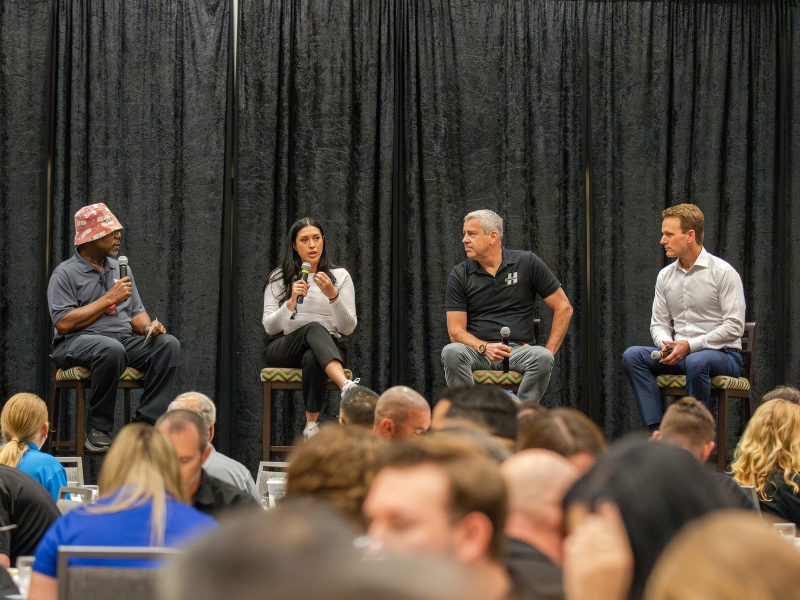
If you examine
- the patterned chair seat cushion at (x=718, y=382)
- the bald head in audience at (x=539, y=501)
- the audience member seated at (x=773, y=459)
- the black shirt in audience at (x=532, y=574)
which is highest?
the bald head in audience at (x=539, y=501)

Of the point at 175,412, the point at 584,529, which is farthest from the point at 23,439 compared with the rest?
the point at 584,529

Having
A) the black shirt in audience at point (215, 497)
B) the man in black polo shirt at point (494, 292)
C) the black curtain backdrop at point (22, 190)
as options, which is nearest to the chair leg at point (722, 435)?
the man in black polo shirt at point (494, 292)

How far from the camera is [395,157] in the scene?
5.59 m

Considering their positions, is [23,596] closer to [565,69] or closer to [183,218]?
[183,218]

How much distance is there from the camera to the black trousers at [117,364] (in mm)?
4152

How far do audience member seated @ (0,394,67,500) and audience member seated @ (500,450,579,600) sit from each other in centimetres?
225

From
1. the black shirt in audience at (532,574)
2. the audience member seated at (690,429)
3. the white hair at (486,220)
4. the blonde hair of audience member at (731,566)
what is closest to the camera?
the blonde hair of audience member at (731,566)

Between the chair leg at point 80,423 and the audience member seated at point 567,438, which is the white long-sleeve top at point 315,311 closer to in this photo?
the chair leg at point 80,423

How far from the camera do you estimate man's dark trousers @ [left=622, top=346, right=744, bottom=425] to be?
169 inches

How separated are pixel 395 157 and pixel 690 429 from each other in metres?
3.41

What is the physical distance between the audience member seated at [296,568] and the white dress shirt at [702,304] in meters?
4.18

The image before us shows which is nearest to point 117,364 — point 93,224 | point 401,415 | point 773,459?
point 93,224

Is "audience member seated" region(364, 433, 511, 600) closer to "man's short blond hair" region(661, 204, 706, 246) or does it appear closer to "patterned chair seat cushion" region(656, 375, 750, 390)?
"patterned chair seat cushion" region(656, 375, 750, 390)

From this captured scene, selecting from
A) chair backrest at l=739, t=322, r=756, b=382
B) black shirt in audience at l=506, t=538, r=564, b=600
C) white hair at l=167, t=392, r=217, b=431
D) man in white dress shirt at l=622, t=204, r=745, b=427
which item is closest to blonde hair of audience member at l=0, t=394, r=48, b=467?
white hair at l=167, t=392, r=217, b=431
